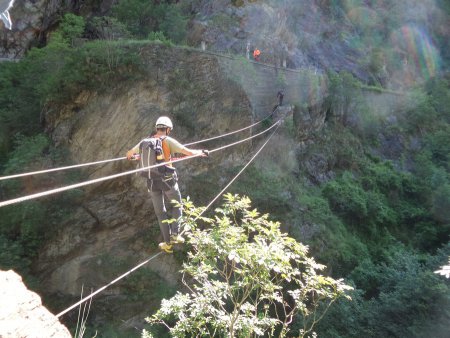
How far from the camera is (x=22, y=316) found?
10.0 ft

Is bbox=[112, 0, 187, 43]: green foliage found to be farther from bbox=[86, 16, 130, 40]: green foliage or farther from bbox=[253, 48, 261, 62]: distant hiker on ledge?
bbox=[253, 48, 261, 62]: distant hiker on ledge

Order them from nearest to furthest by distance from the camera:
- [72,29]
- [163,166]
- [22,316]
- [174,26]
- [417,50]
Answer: [22,316]
[163,166]
[72,29]
[174,26]
[417,50]

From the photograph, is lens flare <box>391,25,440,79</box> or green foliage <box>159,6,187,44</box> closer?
green foliage <box>159,6,187,44</box>

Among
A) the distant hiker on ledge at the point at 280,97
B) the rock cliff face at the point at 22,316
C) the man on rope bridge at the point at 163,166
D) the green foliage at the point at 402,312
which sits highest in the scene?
the distant hiker on ledge at the point at 280,97

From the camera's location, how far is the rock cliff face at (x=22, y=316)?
114 inches

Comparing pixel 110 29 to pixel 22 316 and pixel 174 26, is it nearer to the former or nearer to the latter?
pixel 174 26

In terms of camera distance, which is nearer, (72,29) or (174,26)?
(72,29)

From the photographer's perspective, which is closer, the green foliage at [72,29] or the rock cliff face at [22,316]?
the rock cliff face at [22,316]

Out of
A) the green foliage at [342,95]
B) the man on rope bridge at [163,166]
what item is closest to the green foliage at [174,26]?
the green foliage at [342,95]

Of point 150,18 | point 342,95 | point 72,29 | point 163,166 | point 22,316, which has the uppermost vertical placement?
point 150,18

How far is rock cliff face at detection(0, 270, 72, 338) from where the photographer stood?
2891 millimetres

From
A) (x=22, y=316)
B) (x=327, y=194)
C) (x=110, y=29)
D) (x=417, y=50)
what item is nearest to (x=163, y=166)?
(x=22, y=316)

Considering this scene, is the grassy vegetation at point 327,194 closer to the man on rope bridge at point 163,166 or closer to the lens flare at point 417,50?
the man on rope bridge at point 163,166

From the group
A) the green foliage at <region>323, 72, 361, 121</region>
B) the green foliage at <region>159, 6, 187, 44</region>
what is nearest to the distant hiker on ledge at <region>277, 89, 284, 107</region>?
the green foliage at <region>323, 72, 361, 121</region>
